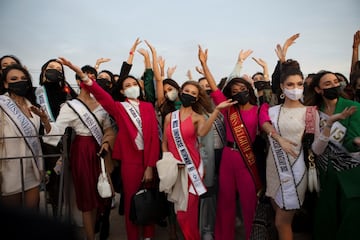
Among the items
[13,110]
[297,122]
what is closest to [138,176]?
[13,110]

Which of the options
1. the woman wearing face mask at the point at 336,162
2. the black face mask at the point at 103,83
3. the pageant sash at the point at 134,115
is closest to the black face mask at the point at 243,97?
the woman wearing face mask at the point at 336,162

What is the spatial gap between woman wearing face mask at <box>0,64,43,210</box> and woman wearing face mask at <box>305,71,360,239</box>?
2.63 metres

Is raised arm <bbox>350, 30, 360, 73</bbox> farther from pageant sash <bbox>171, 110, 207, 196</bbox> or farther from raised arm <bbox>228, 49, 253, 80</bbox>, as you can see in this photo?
pageant sash <bbox>171, 110, 207, 196</bbox>

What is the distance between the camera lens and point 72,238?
26.5 inches

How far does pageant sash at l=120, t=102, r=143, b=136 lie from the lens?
3037 mm

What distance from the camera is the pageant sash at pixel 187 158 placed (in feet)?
9.29

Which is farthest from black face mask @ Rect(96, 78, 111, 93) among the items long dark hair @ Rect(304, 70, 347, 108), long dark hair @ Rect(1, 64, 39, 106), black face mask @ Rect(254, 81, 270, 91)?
long dark hair @ Rect(304, 70, 347, 108)

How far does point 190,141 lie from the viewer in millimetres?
2922

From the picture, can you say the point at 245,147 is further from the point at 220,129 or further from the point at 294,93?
the point at 294,93

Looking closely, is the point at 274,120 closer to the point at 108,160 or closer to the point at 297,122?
the point at 297,122

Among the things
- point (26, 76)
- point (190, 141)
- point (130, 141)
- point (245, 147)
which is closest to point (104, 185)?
point (130, 141)

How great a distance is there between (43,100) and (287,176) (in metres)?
2.69

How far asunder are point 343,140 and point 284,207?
0.79 m

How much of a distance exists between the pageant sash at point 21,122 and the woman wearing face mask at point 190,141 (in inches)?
50.2
